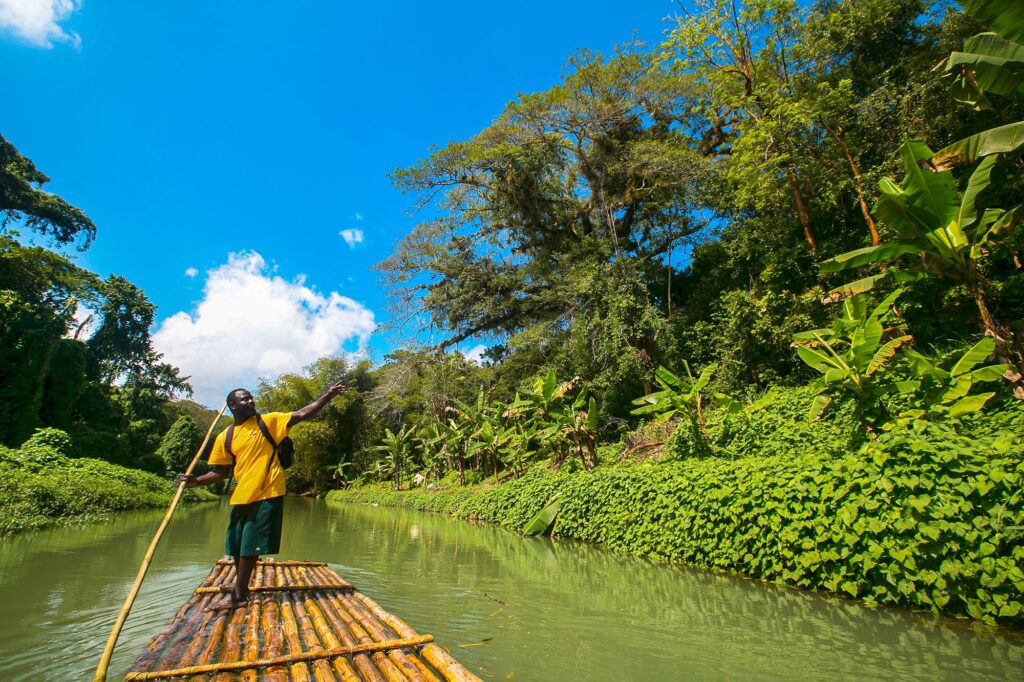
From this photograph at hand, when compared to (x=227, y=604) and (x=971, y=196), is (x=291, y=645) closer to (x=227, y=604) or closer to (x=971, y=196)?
(x=227, y=604)

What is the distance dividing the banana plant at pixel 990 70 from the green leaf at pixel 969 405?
256 centimetres

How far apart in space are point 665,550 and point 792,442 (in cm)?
283

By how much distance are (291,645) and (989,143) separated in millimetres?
7891

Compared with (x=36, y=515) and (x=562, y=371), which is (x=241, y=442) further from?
(x=562, y=371)

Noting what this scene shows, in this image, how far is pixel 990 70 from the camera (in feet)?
17.4

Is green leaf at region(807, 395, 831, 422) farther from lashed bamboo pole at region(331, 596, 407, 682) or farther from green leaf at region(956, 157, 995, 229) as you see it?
lashed bamboo pole at region(331, 596, 407, 682)

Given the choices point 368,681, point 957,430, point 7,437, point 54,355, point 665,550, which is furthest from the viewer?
point 54,355

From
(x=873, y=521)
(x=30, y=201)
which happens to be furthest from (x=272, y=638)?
(x=30, y=201)

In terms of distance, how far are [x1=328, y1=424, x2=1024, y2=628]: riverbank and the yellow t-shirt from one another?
5.18m

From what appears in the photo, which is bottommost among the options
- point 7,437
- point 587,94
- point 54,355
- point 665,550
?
point 665,550

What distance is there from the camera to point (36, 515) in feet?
33.7

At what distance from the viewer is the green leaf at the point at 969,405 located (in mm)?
5133

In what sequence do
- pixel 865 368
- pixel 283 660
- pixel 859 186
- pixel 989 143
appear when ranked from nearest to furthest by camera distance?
pixel 283 660 < pixel 989 143 < pixel 865 368 < pixel 859 186

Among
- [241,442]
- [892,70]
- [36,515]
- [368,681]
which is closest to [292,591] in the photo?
[241,442]
